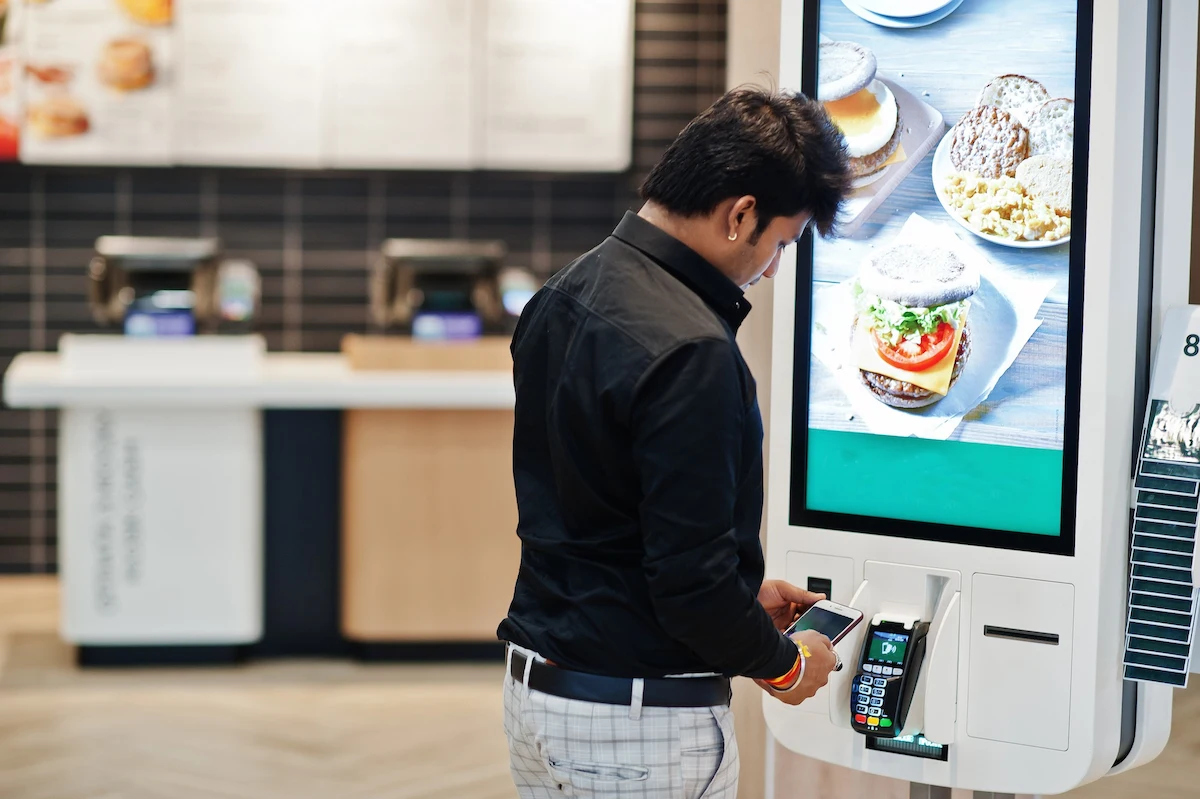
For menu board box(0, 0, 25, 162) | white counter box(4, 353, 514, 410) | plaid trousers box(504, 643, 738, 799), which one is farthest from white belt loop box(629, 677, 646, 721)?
menu board box(0, 0, 25, 162)

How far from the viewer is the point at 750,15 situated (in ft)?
8.64

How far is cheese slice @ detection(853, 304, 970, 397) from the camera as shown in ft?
6.25

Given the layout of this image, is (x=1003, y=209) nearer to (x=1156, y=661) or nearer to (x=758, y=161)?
(x=758, y=161)

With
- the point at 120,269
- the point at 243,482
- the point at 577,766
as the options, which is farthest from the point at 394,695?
the point at 577,766

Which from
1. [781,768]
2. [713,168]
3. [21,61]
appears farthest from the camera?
[21,61]

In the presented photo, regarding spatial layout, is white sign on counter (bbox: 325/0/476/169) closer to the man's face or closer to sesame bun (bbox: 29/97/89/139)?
sesame bun (bbox: 29/97/89/139)

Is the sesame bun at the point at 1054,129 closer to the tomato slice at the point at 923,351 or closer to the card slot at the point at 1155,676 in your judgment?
the tomato slice at the point at 923,351

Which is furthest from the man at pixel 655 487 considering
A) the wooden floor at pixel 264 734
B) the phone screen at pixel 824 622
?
the wooden floor at pixel 264 734

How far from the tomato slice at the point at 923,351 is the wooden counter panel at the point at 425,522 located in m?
2.62

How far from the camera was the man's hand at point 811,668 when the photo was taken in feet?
5.23

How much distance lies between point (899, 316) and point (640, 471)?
678 millimetres

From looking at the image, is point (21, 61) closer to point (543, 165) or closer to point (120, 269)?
point (120, 269)

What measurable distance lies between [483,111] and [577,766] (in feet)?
14.1

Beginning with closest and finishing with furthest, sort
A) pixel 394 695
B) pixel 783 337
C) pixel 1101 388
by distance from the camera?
pixel 1101 388, pixel 783 337, pixel 394 695
